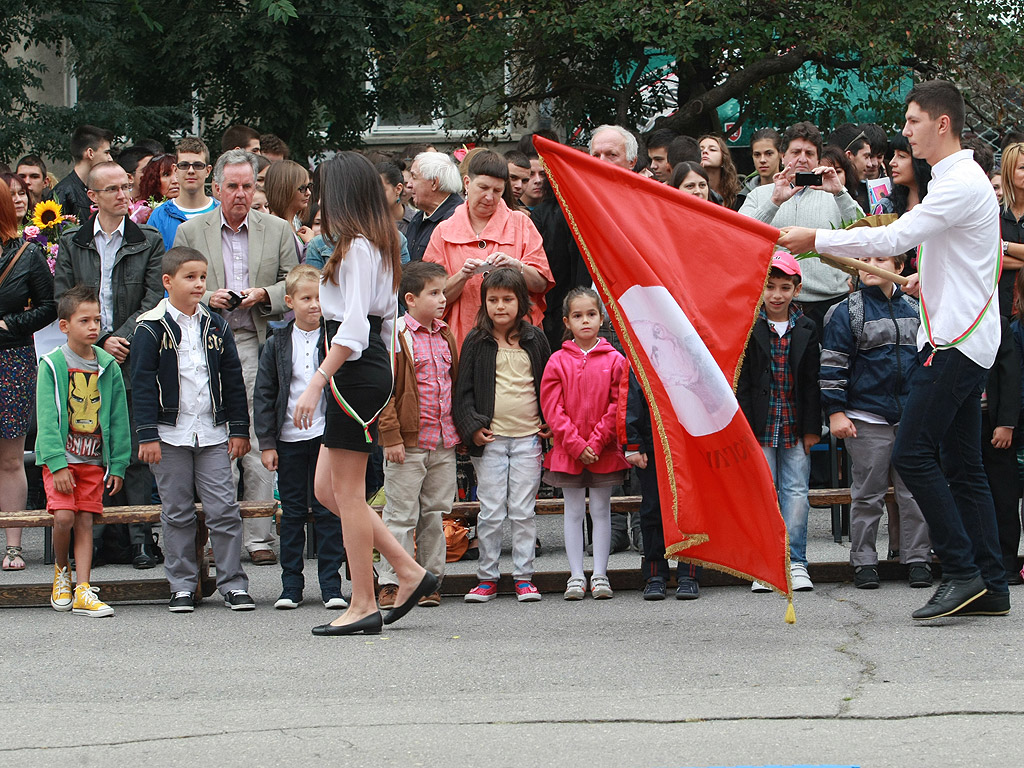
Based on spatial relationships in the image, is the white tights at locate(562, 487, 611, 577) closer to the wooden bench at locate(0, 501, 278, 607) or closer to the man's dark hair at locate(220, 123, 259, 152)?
the wooden bench at locate(0, 501, 278, 607)

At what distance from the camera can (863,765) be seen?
14.6ft

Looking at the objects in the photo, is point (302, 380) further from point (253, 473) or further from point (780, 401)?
point (780, 401)

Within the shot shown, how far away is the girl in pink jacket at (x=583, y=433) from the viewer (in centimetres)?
784

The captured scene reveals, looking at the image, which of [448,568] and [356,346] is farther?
[448,568]

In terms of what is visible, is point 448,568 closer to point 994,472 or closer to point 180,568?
point 180,568

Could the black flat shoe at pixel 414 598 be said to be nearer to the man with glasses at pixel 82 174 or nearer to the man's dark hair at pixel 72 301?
the man's dark hair at pixel 72 301

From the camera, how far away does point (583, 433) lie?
794 centimetres

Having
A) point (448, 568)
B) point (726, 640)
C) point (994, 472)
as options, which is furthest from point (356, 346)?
point (994, 472)

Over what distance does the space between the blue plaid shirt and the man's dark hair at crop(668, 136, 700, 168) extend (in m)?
2.62

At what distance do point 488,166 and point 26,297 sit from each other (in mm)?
3099

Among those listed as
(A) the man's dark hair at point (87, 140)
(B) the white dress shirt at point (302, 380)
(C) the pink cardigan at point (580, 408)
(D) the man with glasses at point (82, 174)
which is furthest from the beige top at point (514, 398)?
(A) the man's dark hair at point (87, 140)

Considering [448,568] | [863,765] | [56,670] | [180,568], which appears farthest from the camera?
[448,568]

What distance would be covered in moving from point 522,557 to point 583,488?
520 millimetres

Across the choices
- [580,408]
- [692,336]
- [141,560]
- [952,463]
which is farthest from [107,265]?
[952,463]
